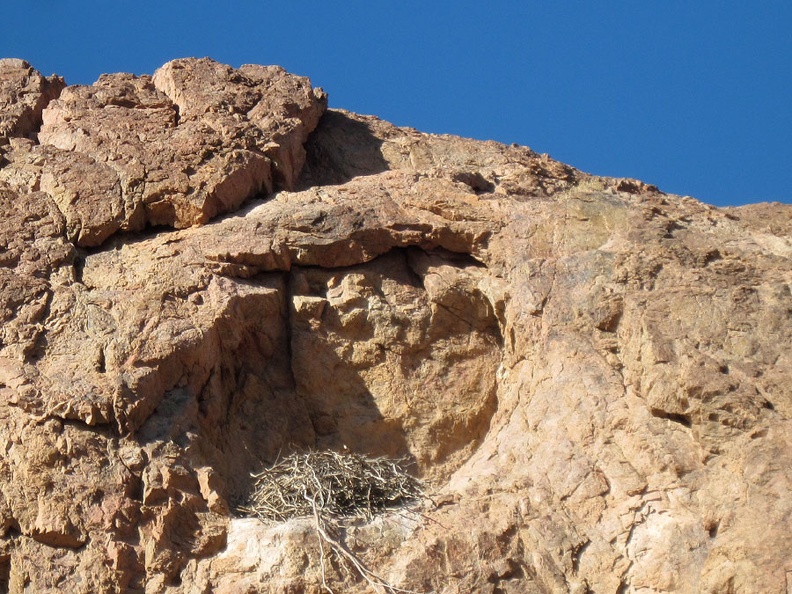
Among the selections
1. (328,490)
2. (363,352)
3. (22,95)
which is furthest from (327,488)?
(22,95)

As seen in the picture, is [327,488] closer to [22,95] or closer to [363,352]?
[363,352]

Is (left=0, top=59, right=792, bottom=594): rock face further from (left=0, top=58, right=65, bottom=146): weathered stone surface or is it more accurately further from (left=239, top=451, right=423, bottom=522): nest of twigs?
(left=239, top=451, right=423, bottom=522): nest of twigs

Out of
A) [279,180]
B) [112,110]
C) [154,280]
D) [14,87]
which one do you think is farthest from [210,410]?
[14,87]

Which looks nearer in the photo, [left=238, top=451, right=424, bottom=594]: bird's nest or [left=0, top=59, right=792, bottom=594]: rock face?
[left=0, top=59, right=792, bottom=594]: rock face

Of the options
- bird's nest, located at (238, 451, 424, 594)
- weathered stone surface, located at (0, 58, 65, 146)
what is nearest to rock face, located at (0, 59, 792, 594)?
Answer: weathered stone surface, located at (0, 58, 65, 146)

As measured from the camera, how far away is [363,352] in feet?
27.6

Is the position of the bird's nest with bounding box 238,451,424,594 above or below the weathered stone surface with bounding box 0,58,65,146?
below

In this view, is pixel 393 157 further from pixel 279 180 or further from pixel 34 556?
pixel 34 556

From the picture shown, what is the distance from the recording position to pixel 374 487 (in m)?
7.39

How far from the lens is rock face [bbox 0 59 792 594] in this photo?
22.6 feet

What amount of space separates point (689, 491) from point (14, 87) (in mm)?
5897

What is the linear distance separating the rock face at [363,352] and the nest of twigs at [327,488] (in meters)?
0.17

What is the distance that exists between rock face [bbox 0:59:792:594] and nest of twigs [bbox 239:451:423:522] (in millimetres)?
174

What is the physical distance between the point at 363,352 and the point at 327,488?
55.7 inches
